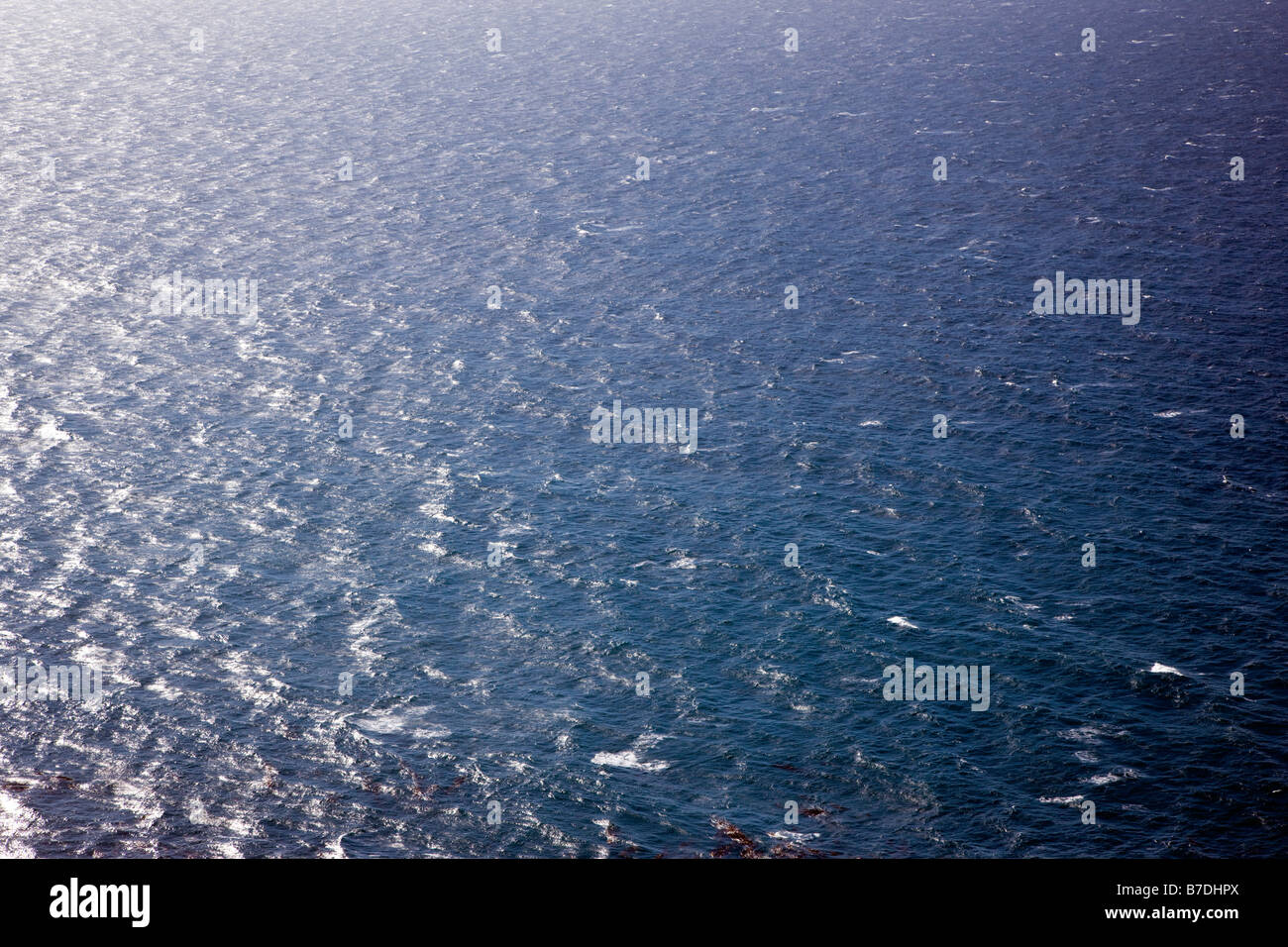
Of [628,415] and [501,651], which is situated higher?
[628,415]

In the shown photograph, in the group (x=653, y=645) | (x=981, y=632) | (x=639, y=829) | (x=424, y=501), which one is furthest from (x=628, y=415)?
(x=639, y=829)

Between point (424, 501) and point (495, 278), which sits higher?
point (495, 278)

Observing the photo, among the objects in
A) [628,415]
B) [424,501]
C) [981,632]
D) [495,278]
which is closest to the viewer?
[981,632]

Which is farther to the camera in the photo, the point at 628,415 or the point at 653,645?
the point at 628,415

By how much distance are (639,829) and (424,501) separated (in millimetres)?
55382

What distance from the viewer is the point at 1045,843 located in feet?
320
